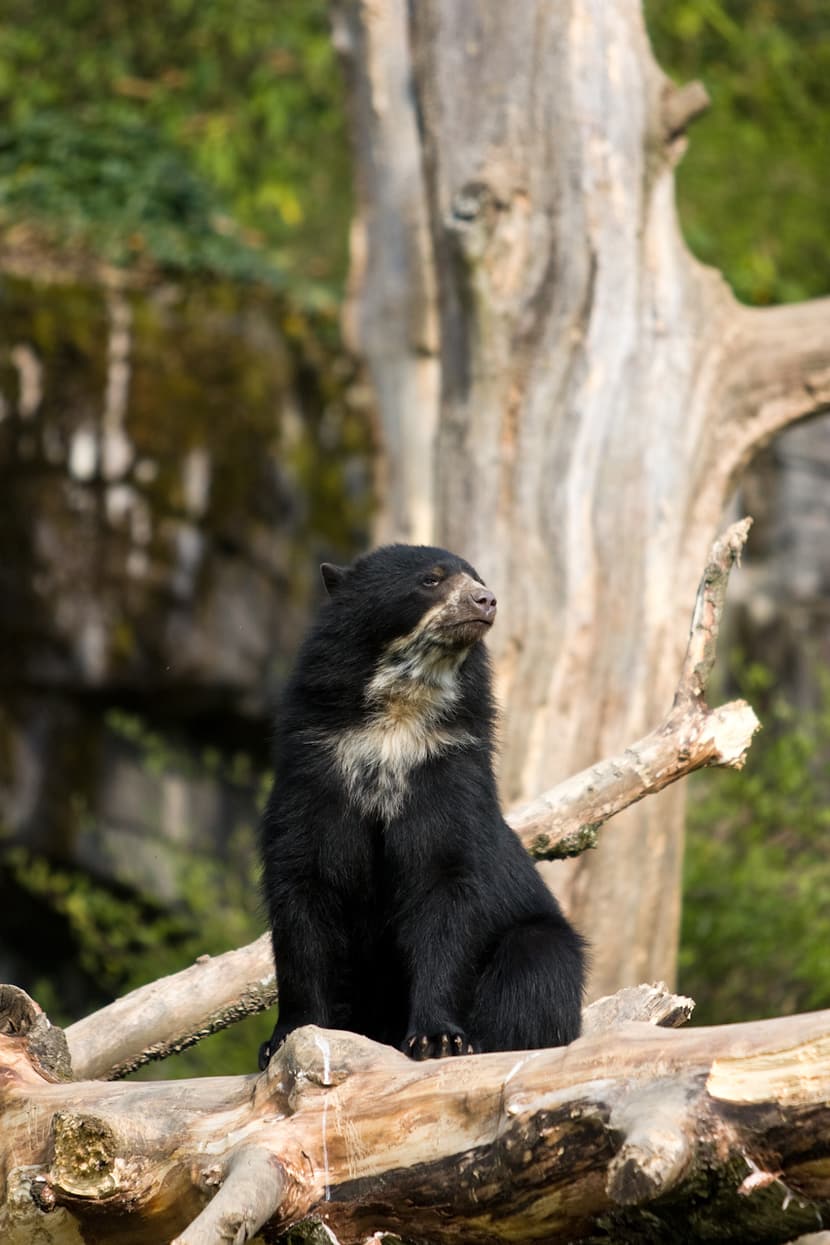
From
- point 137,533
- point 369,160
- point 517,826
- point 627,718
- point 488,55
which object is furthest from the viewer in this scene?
point 137,533

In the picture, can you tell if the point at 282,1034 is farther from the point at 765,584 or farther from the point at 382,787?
the point at 765,584

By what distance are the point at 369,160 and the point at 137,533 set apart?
12.2 feet

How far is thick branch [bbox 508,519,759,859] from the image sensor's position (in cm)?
473

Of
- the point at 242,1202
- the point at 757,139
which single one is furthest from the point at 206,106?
the point at 242,1202

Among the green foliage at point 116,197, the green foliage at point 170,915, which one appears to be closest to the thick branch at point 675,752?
the green foliage at point 170,915

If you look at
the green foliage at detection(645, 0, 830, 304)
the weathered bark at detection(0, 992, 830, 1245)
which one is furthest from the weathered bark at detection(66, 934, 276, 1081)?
the green foliage at detection(645, 0, 830, 304)

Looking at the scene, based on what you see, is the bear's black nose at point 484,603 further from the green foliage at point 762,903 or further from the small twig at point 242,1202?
the green foliage at point 762,903

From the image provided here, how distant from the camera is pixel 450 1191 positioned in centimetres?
318

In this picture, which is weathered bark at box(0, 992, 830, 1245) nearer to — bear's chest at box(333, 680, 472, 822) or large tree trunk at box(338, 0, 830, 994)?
bear's chest at box(333, 680, 472, 822)

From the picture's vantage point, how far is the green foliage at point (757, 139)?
15.2 meters

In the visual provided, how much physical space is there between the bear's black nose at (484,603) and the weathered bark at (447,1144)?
141 cm

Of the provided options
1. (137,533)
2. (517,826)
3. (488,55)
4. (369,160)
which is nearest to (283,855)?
(517,826)

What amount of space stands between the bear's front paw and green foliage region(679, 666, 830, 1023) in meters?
4.68

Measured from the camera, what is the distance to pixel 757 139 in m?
15.9
